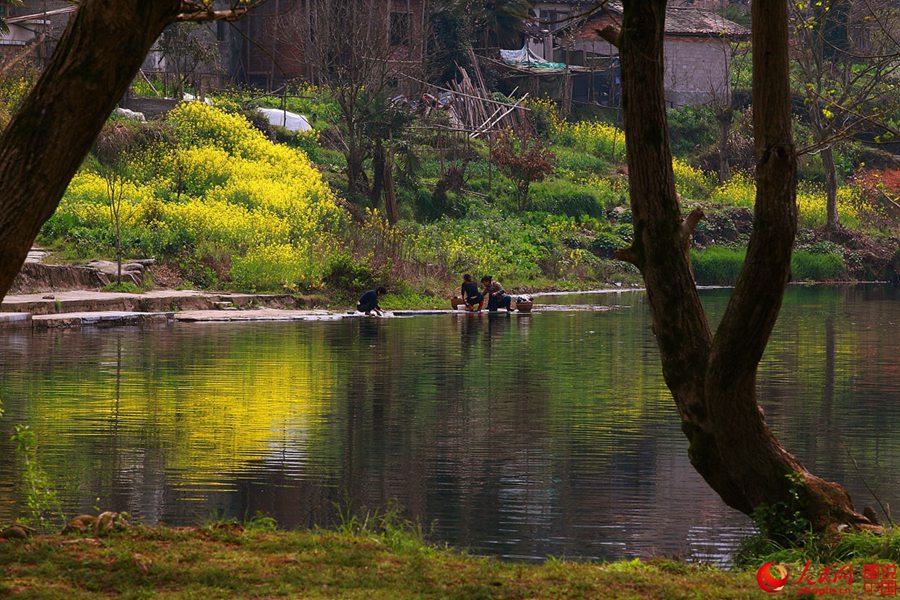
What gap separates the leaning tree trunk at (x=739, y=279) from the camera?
29.6 ft

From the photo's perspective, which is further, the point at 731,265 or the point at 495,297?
the point at 731,265

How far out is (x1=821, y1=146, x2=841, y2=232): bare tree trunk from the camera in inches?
2311

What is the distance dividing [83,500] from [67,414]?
18.1 ft

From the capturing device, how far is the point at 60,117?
25.6 feet

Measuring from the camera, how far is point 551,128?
63.1 meters

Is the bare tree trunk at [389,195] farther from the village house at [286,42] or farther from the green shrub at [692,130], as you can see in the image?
the green shrub at [692,130]

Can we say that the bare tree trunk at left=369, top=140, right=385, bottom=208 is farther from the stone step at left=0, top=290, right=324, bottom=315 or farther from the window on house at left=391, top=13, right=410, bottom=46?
the window on house at left=391, top=13, right=410, bottom=46

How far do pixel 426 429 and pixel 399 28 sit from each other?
4612 cm

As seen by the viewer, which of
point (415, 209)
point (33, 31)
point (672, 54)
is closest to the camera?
point (33, 31)

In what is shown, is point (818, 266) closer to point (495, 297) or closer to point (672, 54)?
point (672, 54)

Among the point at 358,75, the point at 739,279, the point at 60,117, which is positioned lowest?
the point at 739,279

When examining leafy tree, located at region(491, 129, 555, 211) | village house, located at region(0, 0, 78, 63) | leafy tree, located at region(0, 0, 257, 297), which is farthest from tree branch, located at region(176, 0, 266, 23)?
leafy tree, located at region(491, 129, 555, 211)

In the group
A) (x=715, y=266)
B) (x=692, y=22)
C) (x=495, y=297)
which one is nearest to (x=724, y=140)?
(x=692, y=22)

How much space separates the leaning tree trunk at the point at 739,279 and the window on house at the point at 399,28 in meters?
51.4
